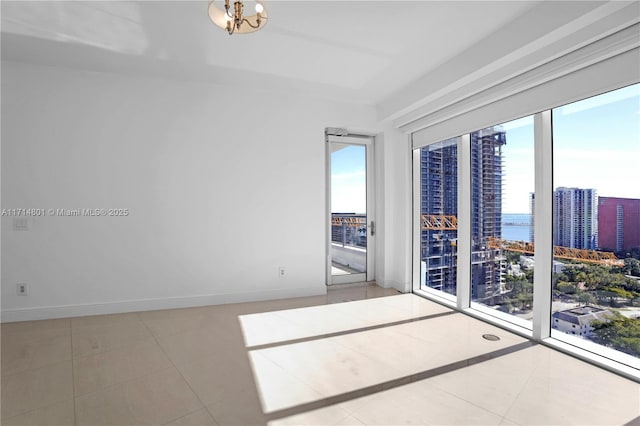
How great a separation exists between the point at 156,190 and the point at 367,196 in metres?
3.12

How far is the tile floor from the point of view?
6.63 ft

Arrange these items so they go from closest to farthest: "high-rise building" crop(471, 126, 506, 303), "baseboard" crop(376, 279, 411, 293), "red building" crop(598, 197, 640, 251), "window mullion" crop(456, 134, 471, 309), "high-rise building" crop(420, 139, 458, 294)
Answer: "red building" crop(598, 197, 640, 251) → "high-rise building" crop(471, 126, 506, 303) → "window mullion" crop(456, 134, 471, 309) → "high-rise building" crop(420, 139, 458, 294) → "baseboard" crop(376, 279, 411, 293)

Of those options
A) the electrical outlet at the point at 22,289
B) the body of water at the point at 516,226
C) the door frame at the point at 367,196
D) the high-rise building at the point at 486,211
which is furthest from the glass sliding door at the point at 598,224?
the electrical outlet at the point at 22,289

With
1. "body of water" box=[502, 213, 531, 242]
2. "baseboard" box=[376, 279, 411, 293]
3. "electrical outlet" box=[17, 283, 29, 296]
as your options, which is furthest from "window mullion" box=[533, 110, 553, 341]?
"electrical outlet" box=[17, 283, 29, 296]

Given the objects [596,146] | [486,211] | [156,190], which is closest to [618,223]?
[596,146]

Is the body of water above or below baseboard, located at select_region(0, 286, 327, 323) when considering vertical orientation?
above

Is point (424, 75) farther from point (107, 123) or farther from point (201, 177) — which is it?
point (107, 123)

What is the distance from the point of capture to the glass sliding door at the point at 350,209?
5191 mm

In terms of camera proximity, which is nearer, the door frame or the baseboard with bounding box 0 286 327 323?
the baseboard with bounding box 0 286 327 323

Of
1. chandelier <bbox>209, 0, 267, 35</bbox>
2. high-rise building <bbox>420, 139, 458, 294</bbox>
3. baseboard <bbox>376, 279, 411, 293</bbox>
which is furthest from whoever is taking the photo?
baseboard <bbox>376, 279, 411, 293</bbox>

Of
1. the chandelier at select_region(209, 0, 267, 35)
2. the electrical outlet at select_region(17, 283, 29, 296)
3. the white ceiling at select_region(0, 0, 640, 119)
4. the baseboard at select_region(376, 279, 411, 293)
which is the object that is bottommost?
the baseboard at select_region(376, 279, 411, 293)

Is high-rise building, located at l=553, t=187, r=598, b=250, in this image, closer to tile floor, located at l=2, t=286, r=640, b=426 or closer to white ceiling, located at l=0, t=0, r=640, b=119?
tile floor, located at l=2, t=286, r=640, b=426

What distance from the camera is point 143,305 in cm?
404

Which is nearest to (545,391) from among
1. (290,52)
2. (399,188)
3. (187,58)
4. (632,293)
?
(632,293)
